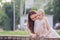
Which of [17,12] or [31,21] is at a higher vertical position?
[31,21]

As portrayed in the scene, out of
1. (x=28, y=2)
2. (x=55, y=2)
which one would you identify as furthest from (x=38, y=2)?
(x=55, y=2)

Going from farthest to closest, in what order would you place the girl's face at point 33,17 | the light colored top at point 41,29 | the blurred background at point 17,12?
the blurred background at point 17,12
the girl's face at point 33,17
the light colored top at point 41,29

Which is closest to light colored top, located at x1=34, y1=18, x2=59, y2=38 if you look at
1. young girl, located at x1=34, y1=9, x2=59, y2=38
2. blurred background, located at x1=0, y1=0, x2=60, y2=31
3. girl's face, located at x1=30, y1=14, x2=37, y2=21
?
young girl, located at x1=34, y1=9, x2=59, y2=38

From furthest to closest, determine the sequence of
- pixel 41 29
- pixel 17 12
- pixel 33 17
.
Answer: pixel 17 12 < pixel 33 17 < pixel 41 29

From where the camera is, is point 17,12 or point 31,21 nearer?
point 31,21

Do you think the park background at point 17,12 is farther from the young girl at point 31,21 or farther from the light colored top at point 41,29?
the light colored top at point 41,29

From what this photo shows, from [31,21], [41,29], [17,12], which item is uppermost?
[31,21]

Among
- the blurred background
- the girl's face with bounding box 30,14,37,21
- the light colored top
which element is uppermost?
the girl's face with bounding box 30,14,37,21

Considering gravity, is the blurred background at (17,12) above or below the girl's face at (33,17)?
below

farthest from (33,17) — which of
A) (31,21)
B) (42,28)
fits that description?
(42,28)

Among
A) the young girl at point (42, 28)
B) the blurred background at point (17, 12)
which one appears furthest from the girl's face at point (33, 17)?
the blurred background at point (17, 12)

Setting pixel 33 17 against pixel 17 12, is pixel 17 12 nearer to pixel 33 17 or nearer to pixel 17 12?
pixel 17 12

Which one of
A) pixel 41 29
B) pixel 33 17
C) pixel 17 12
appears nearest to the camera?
pixel 41 29

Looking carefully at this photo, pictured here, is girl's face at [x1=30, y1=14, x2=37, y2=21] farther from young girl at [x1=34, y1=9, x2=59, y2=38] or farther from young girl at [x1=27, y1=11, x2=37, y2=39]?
young girl at [x1=34, y1=9, x2=59, y2=38]
